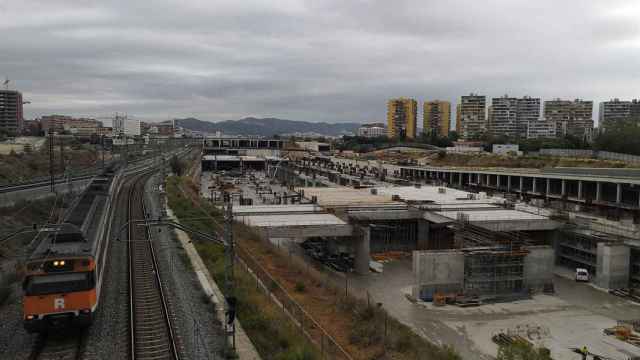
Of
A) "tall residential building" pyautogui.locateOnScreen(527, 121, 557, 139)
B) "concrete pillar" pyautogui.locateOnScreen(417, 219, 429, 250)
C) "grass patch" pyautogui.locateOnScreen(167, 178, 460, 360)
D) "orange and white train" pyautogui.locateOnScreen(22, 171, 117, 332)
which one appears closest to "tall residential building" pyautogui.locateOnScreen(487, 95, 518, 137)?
"tall residential building" pyautogui.locateOnScreen(527, 121, 557, 139)

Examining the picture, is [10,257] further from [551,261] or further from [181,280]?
[551,261]

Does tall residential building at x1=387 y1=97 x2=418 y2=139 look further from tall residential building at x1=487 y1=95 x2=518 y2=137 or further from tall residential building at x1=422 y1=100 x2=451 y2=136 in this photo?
tall residential building at x1=487 y1=95 x2=518 y2=137

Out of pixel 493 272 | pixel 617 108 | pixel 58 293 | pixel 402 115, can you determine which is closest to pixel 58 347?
pixel 58 293

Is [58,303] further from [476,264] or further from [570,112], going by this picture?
[570,112]

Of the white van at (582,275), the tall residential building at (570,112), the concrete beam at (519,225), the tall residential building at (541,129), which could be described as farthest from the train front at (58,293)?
the tall residential building at (570,112)

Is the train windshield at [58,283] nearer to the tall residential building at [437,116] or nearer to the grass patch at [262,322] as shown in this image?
the grass patch at [262,322]

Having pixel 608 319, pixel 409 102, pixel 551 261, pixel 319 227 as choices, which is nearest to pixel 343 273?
pixel 319 227
